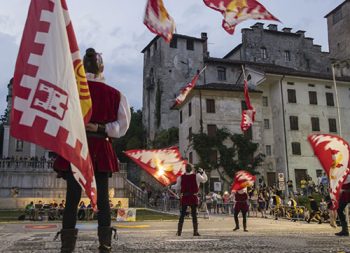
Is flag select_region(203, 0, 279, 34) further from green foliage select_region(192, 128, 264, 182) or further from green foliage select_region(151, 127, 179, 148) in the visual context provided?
green foliage select_region(151, 127, 179, 148)

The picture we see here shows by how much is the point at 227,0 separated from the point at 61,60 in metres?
8.03

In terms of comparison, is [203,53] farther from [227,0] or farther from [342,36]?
[227,0]

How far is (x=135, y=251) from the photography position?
20.4ft

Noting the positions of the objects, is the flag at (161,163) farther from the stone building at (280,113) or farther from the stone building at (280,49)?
the stone building at (280,49)

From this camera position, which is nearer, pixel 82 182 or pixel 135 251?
pixel 82 182

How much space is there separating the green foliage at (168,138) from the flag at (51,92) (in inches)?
2036

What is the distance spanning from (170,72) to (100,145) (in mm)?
57858

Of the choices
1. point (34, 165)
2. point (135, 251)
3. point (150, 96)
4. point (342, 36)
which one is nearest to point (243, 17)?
point (135, 251)

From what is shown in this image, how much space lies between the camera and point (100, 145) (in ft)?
15.4

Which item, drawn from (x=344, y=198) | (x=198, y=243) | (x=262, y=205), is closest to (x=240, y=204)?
(x=344, y=198)

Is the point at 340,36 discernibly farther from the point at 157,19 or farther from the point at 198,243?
the point at 198,243

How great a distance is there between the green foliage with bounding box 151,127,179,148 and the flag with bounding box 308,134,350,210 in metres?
45.1

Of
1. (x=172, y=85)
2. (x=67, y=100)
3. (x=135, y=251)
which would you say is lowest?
(x=135, y=251)

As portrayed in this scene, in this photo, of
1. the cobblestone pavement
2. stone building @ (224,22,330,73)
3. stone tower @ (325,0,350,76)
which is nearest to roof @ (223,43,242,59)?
stone building @ (224,22,330,73)
